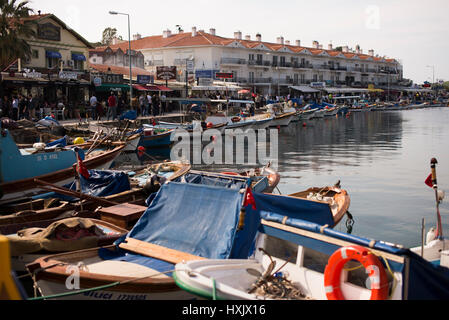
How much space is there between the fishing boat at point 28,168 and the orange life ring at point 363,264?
11.7 metres

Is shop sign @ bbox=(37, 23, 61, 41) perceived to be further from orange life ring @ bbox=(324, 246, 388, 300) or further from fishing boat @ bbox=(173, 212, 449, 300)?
orange life ring @ bbox=(324, 246, 388, 300)

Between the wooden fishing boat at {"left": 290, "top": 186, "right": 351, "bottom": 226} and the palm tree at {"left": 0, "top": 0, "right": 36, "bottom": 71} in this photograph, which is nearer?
the wooden fishing boat at {"left": 290, "top": 186, "right": 351, "bottom": 226}

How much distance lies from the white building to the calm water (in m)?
21.4

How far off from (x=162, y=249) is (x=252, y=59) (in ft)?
233

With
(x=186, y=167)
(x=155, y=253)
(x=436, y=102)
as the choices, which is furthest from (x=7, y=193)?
(x=436, y=102)

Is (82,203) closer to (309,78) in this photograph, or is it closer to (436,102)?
(309,78)

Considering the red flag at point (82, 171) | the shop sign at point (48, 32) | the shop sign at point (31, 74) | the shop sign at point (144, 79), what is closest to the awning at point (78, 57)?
the shop sign at point (48, 32)

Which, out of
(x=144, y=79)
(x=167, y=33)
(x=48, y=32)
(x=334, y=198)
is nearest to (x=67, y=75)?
(x=48, y=32)

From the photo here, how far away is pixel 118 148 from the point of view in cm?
2138

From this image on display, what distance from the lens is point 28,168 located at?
1644cm

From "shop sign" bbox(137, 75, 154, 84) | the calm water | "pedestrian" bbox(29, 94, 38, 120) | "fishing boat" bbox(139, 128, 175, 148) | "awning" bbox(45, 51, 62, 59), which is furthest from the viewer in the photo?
"shop sign" bbox(137, 75, 154, 84)
